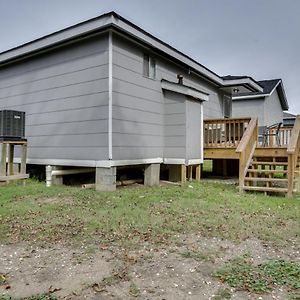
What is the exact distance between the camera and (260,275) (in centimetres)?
286

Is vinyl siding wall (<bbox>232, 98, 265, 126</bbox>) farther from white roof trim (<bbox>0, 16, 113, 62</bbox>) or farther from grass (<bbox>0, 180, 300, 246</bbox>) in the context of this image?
white roof trim (<bbox>0, 16, 113, 62</bbox>)

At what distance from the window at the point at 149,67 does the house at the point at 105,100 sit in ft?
0.09

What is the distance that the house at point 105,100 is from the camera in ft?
23.4

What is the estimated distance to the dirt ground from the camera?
2.56 m

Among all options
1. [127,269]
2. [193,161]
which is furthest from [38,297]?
[193,161]

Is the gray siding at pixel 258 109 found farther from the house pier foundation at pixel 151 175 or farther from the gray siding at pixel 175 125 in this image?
the house pier foundation at pixel 151 175

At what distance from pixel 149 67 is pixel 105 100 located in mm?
1979

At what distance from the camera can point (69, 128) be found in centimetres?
774

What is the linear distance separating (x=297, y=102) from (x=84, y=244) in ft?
101

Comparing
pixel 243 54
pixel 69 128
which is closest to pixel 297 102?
pixel 243 54

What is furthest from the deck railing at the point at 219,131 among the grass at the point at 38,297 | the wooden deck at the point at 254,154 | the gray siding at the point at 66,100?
the grass at the point at 38,297

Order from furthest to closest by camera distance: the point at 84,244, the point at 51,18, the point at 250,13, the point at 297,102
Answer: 1. the point at 297,102
2. the point at 250,13
3. the point at 51,18
4. the point at 84,244

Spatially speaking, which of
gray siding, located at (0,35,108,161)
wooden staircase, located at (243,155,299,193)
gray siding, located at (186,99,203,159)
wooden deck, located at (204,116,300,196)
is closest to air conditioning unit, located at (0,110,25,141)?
gray siding, located at (0,35,108,161)

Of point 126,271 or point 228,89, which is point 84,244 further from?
point 228,89
